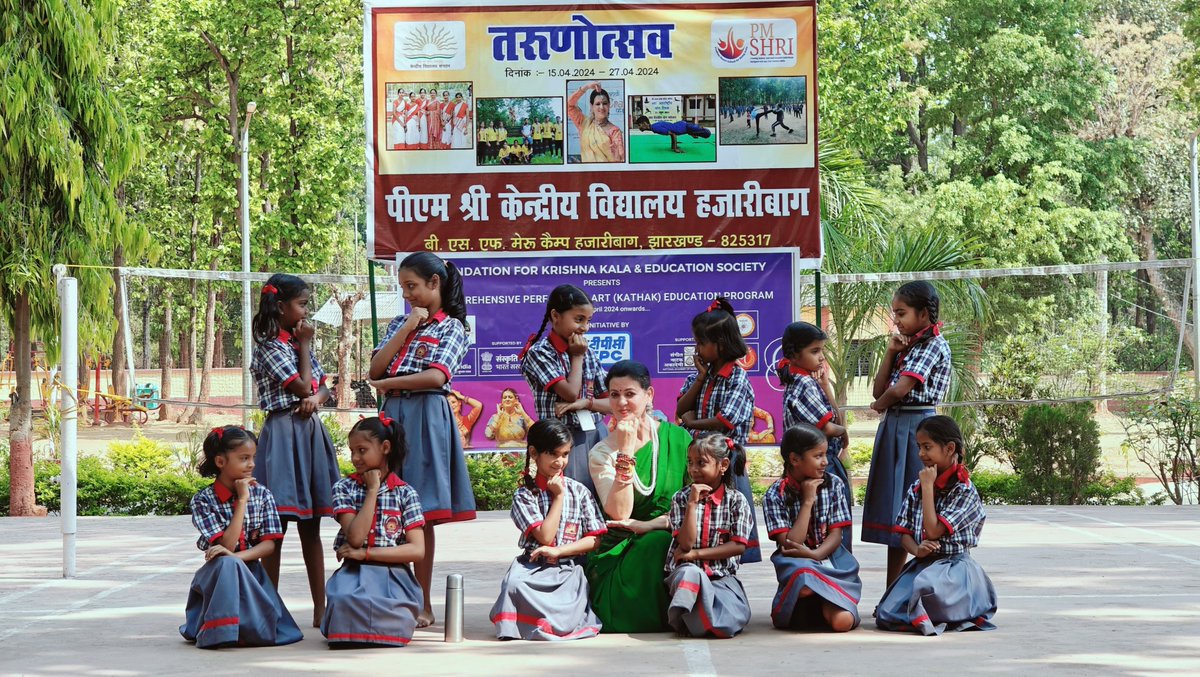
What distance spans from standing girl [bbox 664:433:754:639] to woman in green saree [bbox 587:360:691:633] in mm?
118

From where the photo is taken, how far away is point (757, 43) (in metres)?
10.1

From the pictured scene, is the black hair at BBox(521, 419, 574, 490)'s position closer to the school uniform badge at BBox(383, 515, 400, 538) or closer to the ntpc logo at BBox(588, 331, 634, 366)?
the school uniform badge at BBox(383, 515, 400, 538)

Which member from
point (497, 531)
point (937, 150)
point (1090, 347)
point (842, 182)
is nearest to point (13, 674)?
point (497, 531)

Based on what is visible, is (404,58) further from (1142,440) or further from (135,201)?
(135,201)

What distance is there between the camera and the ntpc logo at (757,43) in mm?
10062

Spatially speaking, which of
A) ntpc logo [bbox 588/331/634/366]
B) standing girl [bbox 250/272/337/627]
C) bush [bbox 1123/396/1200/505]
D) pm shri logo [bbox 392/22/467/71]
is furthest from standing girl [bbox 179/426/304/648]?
bush [bbox 1123/396/1200/505]

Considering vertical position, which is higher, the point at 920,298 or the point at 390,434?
the point at 920,298

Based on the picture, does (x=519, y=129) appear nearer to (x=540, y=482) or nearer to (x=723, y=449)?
(x=540, y=482)

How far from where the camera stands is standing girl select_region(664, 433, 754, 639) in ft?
21.5

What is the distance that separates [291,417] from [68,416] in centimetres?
272

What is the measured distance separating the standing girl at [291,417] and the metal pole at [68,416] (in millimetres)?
2468

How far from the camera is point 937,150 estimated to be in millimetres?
36438

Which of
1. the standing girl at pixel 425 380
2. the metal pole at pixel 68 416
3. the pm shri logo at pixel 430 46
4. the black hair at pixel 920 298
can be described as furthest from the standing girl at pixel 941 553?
the metal pole at pixel 68 416

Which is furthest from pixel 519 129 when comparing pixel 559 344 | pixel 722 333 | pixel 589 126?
pixel 722 333
